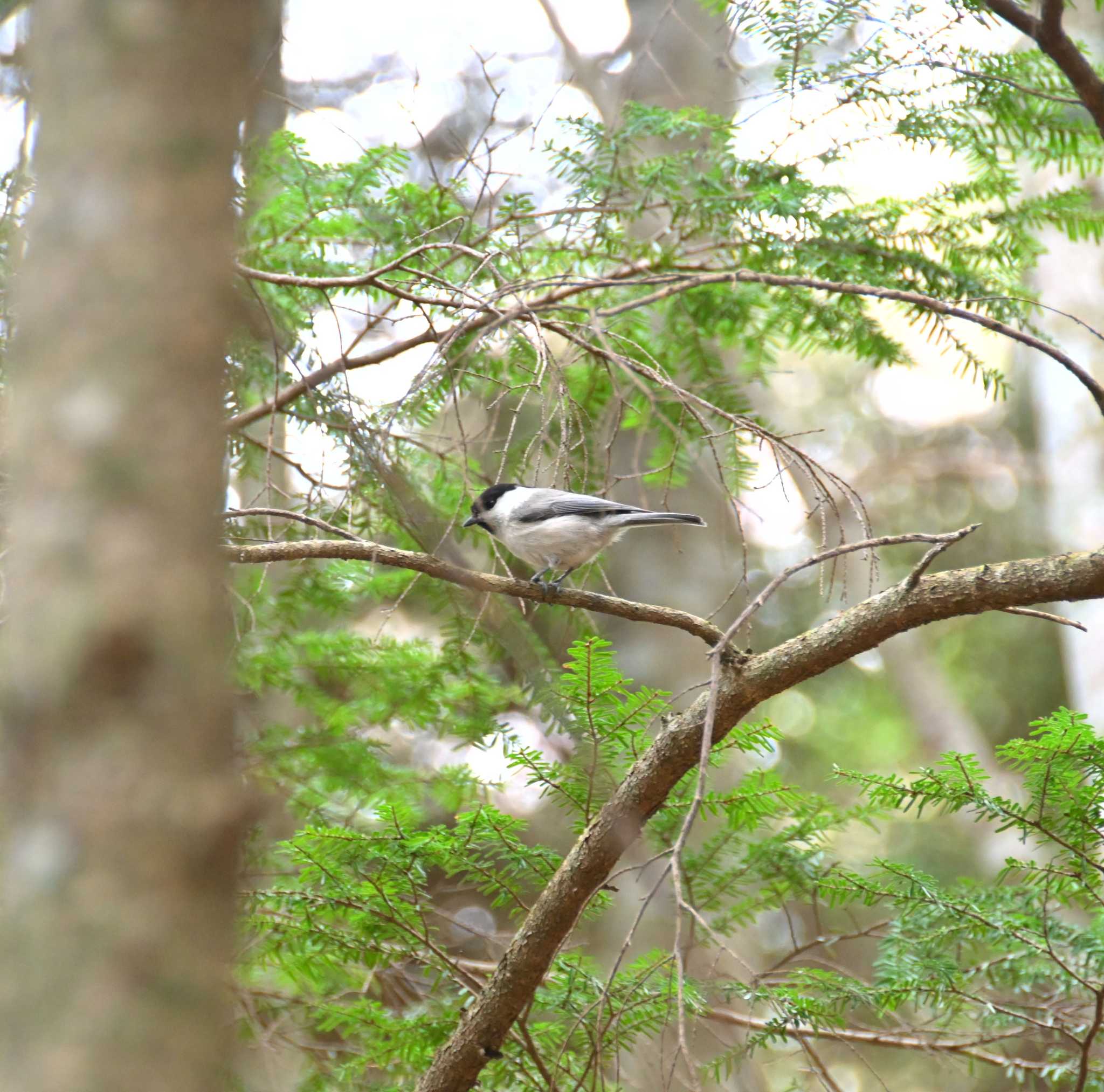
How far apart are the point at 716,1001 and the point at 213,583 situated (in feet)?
10.9

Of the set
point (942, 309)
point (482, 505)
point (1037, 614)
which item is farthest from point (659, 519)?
point (1037, 614)

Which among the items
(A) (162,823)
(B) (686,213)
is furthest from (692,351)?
(A) (162,823)

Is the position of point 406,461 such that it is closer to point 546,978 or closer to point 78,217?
point 546,978

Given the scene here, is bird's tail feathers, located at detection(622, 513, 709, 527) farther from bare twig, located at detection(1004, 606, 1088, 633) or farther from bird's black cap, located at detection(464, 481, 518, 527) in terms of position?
bare twig, located at detection(1004, 606, 1088, 633)

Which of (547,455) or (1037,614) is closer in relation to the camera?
(1037,614)

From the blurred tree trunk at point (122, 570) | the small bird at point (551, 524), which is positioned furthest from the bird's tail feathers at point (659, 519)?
the blurred tree trunk at point (122, 570)

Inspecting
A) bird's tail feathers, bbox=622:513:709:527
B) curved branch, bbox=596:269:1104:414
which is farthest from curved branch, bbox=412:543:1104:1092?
bird's tail feathers, bbox=622:513:709:527

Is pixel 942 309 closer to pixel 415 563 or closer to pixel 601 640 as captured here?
pixel 601 640

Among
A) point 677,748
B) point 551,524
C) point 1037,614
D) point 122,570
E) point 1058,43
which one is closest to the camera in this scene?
point 122,570

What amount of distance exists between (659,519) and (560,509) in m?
0.56

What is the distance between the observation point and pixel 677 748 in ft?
7.12

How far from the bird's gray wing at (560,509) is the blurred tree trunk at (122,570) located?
3020mm

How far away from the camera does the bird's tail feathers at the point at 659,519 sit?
3236 millimetres

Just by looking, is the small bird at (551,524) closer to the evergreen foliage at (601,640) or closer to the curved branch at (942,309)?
the evergreen foliage at (601,640)
